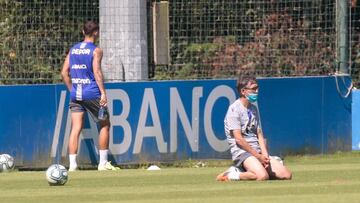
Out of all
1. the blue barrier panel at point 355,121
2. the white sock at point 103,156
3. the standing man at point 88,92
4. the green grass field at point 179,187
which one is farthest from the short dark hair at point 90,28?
the blue barrier panel at point 355,121

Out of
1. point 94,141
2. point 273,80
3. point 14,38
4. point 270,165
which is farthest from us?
point 14,38

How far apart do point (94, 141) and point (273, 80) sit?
10.1 feet

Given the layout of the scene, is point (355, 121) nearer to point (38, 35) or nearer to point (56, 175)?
point (38, 35)

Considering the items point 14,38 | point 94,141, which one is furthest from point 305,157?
point 14,38

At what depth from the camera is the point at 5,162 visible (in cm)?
1589

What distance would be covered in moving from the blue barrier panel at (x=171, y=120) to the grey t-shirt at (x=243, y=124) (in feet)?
10.9

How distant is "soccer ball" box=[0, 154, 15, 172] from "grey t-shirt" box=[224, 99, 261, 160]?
3.49 meters

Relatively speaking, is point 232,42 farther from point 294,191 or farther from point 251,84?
point 294,191

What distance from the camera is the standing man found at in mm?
16125

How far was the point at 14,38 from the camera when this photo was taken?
19.2 m

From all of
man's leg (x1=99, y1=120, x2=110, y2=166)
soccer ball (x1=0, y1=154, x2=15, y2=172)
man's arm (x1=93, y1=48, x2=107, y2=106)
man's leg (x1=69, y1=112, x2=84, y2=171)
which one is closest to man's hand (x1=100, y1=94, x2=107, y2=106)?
man's arm (x1=93, y1=48, x2=107, y2=106)

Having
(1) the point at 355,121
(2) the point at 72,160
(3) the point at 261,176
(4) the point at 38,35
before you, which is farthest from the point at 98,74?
(1) the point at 355,121

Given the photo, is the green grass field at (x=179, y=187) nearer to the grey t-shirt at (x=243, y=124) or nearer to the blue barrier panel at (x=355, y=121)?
the grey t-shirt at (x=243, y=124)

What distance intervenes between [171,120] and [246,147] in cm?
365
